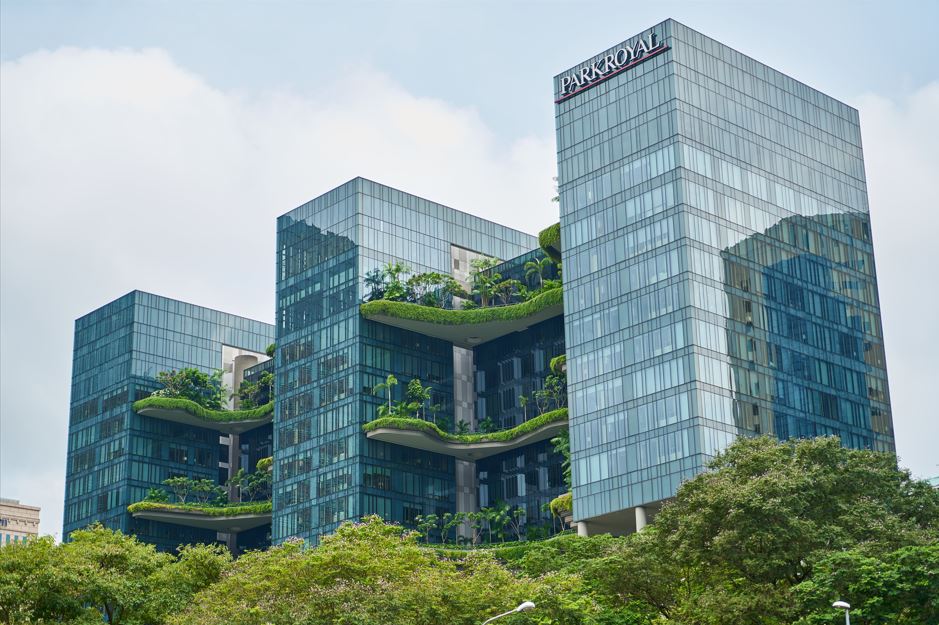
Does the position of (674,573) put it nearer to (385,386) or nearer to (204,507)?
(385,386)

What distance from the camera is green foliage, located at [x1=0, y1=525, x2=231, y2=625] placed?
78.3 m

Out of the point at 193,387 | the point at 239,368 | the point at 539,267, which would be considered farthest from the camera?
the point at 239,368

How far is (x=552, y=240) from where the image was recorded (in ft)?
421

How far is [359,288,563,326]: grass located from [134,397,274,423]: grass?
30.7 m

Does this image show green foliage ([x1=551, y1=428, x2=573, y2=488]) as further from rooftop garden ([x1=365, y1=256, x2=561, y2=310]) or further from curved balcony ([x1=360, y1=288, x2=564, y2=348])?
rooftop garden ([x1=365, y1=256, x2=561, y2=310])

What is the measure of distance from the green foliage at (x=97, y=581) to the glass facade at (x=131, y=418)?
75.7 m

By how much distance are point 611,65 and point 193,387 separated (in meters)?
69.9

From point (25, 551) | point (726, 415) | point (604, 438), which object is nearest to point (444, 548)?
point (604, 438)

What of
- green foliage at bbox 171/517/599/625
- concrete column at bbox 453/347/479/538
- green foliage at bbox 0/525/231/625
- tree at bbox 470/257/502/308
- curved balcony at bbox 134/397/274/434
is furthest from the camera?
curved balcony at bbox 134/397/274/434

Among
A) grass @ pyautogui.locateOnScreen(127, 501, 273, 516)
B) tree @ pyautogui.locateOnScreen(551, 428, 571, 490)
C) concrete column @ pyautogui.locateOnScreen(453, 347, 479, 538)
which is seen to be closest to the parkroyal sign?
tree @ pyautogui.locateOnScreen(551, 428, 571, 490)

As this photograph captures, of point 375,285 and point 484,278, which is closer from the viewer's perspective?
point 375,285

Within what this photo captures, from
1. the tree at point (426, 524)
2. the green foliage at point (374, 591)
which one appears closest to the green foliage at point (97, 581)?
the green foliage at point (374, 591)

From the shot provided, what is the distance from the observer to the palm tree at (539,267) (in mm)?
141375

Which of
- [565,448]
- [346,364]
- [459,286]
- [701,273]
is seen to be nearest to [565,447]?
[565,448]
